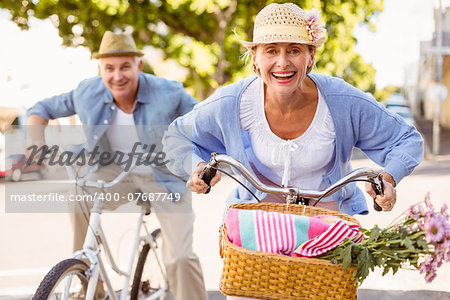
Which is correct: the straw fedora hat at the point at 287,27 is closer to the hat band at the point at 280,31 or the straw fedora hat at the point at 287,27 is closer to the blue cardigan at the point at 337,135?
the hat band at the point at 280,31

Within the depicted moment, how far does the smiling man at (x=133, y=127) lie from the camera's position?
4.10m

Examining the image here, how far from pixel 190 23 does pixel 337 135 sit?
1481cm

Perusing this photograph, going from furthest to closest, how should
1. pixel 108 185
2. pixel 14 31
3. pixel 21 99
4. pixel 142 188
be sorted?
pixel 21 99, pixel 14 31, pixel 142 188, pixel 108 185

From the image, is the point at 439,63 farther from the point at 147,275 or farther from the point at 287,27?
the point at 287,27

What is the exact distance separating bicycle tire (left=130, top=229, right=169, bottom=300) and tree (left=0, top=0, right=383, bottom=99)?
980 cm

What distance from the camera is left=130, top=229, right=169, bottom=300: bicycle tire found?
164 inches

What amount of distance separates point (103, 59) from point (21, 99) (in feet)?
71.9

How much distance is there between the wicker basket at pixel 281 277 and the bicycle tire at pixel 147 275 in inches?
91.3

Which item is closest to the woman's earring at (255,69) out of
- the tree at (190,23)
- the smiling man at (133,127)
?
the smiling man at (133,127)

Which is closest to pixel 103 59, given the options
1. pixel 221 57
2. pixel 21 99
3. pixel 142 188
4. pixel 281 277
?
pixel 142 188

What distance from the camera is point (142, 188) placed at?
13.4 feet

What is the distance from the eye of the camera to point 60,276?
2902mm

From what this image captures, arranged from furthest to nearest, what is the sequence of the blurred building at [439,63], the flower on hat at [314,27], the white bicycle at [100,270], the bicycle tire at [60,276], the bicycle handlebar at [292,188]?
the blurred building at [439,63] → the white bicycle at [100,270] → the bicycle tire at [60,276] → the flower on hat at [314,27] → the bicycle handlebar at [292,188]

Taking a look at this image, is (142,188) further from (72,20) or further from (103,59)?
(72,20)
